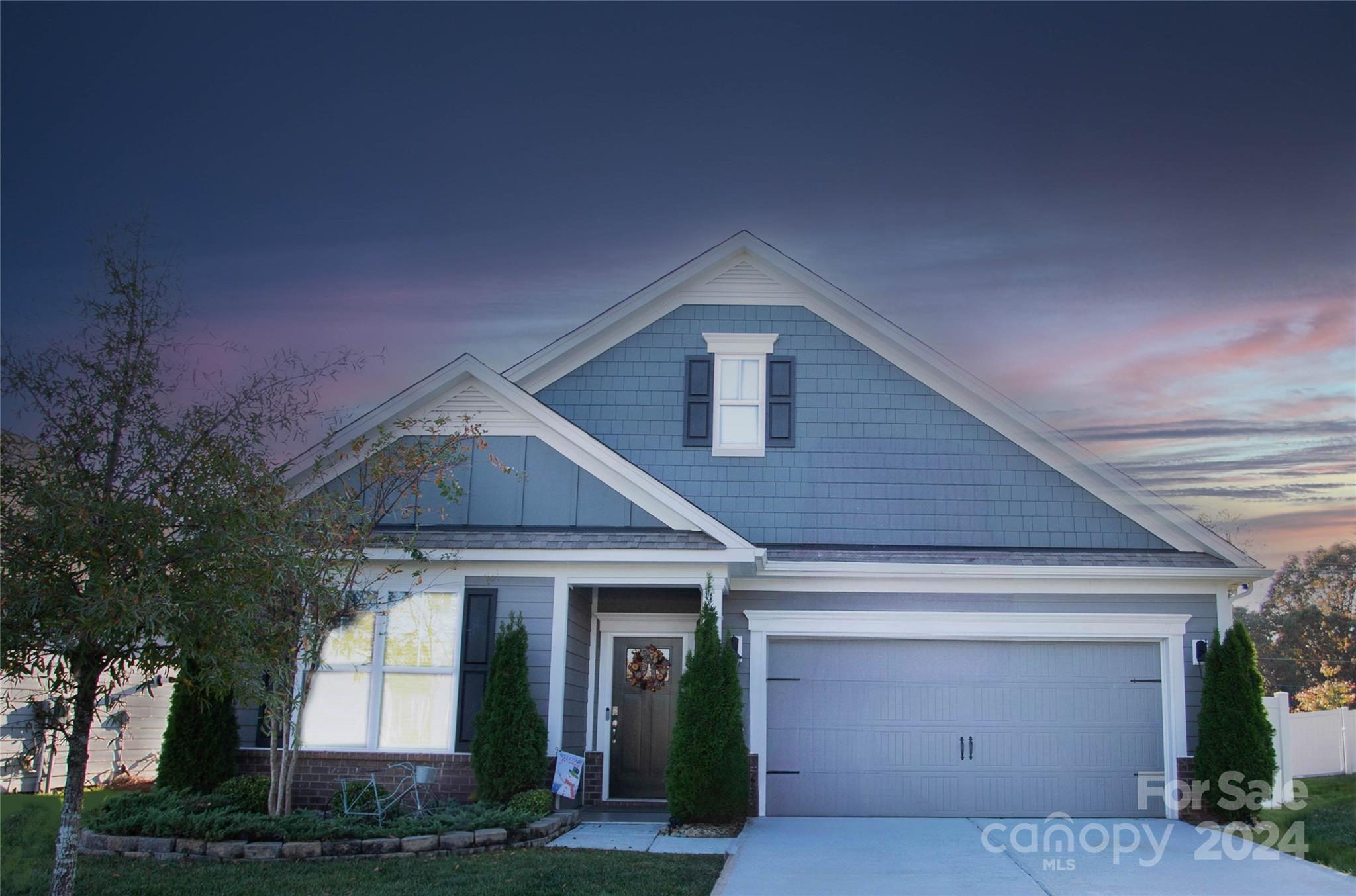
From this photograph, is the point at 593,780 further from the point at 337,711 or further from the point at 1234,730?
the point at 1234,730

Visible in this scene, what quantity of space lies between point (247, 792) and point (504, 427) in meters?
4.87

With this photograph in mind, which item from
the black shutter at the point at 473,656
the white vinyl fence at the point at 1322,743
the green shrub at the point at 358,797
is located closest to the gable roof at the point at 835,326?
the black shutter at the point at 473,656

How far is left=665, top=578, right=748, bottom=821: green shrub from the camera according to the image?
11641 millimetres

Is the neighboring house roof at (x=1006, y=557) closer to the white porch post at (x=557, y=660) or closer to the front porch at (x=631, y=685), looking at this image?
the front porch at (x=631, y=685)

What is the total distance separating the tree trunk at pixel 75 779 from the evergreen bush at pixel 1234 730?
11.4 metres

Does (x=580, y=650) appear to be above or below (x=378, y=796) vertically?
above

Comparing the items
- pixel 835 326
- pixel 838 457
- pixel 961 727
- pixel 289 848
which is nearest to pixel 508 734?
pixel 289 848

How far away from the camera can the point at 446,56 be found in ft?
41.4

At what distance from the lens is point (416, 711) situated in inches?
487

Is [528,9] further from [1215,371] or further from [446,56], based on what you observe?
[1215,371]

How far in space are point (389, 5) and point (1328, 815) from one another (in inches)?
553

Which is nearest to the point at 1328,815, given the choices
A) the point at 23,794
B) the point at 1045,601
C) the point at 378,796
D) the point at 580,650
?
the point at 1045,601

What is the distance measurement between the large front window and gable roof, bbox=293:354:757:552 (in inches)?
73.1

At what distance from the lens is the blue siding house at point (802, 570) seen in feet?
41.1
